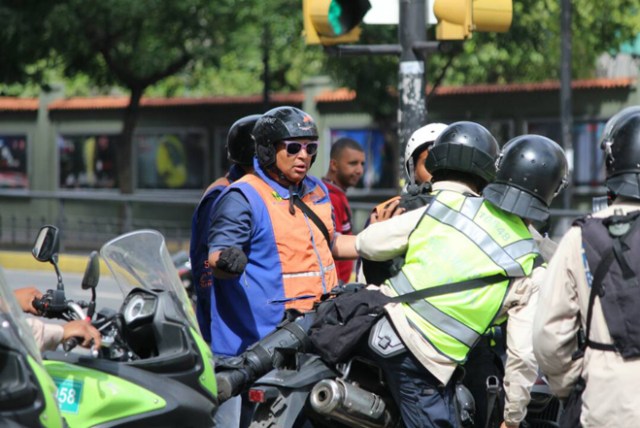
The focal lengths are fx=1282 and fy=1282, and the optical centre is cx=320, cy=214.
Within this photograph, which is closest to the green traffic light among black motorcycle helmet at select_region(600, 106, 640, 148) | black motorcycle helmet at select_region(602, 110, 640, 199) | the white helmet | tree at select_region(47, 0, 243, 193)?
the white helmet

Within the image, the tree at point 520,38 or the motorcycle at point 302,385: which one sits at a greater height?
the tree at point 520,38

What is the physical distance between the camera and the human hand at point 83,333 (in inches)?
154

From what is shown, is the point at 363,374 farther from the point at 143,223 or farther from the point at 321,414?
the point at 143,223

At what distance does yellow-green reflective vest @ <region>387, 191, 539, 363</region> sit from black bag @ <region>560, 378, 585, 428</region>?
0.82 meters

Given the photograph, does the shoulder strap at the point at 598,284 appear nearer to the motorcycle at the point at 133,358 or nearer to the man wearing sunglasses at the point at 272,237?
the motorcycle at the point at 133,358

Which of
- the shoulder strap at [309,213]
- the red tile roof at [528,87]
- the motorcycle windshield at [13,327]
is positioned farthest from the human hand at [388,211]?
the red tile roof at [528,87]

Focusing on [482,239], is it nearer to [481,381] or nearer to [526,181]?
[526,181]

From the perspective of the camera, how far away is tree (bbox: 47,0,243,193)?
2080 cm

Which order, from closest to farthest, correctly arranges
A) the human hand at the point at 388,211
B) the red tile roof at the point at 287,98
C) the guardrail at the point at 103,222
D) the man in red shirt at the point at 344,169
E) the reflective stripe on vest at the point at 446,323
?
the reflective stripe on vest at the point at 446,323 → the human hand at the point at 388,211 → the man in red shirt at the point at 344,169 → the guardrail at the point at 103,222 → the red tile roof at the point at 287,98

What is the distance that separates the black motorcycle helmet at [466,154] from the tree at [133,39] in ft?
52.7

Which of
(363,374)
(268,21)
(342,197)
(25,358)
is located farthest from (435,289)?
(268,21)

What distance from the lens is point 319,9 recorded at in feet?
27.7

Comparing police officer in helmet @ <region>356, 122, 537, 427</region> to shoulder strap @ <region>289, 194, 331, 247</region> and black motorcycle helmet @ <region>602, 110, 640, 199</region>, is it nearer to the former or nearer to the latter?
shoulder strap @ <region>289, 194, 331, 247</region>

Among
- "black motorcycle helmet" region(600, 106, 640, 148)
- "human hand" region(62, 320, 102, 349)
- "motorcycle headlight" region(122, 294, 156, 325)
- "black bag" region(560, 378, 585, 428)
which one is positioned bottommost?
"black bag" region(560, 378, 585, 428)
